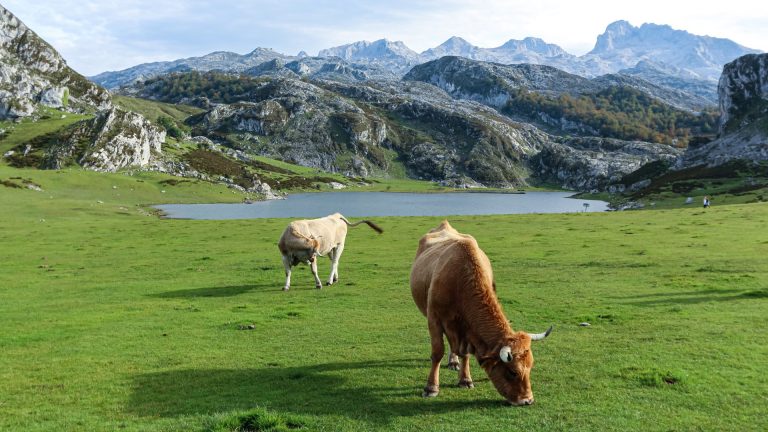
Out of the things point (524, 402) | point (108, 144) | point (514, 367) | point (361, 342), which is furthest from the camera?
point (108, 144)

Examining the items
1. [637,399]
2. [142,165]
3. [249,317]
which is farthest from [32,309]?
[142,165]

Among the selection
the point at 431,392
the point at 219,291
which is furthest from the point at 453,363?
the point at 219,291

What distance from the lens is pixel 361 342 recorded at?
1591cm

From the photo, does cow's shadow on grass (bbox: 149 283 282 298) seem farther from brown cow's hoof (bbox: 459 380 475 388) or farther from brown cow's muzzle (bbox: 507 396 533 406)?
brown cow's muzzle (bbox: 507 396 533 406)

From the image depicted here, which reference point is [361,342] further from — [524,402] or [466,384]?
[524,402]

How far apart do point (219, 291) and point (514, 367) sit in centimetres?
1920

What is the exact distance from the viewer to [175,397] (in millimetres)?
11797

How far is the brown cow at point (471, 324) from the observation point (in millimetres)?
10039

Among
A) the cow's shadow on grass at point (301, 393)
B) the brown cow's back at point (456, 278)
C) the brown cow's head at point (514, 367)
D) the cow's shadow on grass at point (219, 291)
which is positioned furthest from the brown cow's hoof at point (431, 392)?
the cow's shadow on grass at point (219, 291)

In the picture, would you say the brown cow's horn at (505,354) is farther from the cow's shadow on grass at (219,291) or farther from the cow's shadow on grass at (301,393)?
the cow's shadow on grass at (219,291)

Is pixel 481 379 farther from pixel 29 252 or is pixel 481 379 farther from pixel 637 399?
pixel 29 252

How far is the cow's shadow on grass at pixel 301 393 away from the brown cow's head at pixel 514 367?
0.52 m

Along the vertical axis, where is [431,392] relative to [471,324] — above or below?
below

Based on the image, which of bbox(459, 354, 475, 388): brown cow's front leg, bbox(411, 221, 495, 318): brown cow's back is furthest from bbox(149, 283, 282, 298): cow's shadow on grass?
bbox(459, 354, 475, 388): brown cow's front leg
